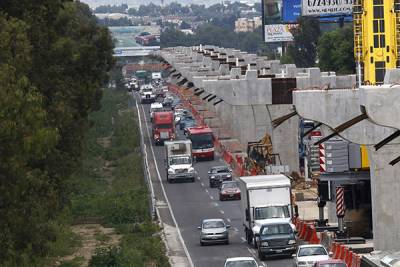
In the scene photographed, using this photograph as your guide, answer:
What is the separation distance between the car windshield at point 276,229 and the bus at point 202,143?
44605mm

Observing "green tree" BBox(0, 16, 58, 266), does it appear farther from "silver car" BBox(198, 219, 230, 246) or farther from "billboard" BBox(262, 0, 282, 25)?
"billboard" BBox(262, 0, 282, 25)

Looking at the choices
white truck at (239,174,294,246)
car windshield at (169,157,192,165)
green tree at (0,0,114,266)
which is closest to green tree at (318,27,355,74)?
car windshield at (169,157,192,165)

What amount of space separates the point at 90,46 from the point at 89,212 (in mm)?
11880

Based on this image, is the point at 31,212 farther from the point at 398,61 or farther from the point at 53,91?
the point at 398,61

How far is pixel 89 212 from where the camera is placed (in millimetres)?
66500

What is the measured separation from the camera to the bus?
90688mm

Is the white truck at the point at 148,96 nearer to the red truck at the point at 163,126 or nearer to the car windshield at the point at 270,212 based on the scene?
the red truck at the point at 163,126

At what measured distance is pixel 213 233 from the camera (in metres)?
51.1

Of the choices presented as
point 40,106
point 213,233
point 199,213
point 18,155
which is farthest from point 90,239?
point 18,155

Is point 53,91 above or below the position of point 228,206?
above

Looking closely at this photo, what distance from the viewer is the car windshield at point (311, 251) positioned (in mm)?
39812

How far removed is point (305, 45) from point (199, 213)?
107 metres

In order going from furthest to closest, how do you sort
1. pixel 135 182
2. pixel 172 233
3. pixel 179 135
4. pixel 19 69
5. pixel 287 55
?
pixel 287 55 → pixel 179 135 → pixel 135 182 → pixel 172 233 → pixel 19 69

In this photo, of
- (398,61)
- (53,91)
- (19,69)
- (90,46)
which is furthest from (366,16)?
(19,69)
